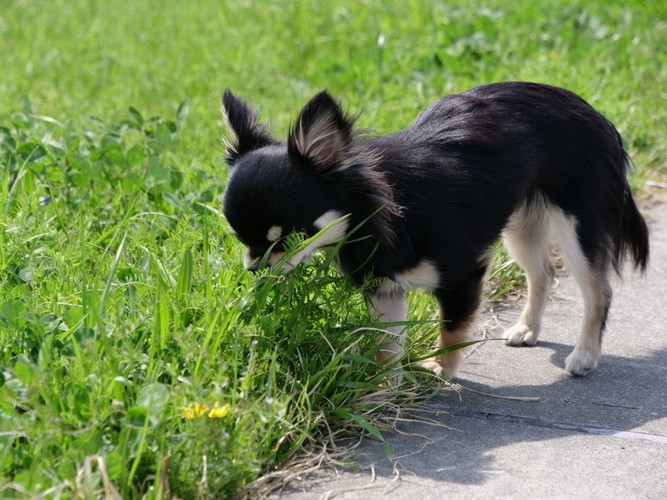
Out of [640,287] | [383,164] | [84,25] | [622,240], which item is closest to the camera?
[383,164]

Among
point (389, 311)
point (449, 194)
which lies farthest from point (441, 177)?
point (389, 311)

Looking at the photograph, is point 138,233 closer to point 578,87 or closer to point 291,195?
point 291,195

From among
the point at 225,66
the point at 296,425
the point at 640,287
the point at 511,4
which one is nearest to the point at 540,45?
the point at 511,4

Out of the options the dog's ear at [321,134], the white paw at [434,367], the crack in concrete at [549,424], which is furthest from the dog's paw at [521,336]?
the dog's ear at [321,134]

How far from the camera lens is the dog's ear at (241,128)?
3418mm

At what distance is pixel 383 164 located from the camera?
3.35m

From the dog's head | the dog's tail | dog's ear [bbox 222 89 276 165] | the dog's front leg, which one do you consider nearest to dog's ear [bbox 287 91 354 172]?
the dog's head

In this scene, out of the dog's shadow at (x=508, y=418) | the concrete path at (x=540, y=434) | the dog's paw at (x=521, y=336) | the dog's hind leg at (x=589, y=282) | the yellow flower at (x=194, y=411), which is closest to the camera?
the yellow flower at (x=194, y=411)

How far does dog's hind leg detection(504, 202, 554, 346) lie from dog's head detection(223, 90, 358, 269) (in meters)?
1.07

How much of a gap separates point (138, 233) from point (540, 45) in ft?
15.1

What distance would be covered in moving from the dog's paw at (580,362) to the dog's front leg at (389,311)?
66 centimetres

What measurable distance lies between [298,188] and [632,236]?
1689 millimetres

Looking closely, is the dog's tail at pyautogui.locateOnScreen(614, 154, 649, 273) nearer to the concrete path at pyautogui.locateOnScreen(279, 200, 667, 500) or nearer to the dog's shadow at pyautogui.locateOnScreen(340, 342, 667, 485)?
the concrete path at pyautogui.locateOnScreen(279, 200, 667, 500)

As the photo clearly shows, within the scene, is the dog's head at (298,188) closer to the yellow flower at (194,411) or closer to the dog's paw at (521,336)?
the yellow flower at (194,411)
